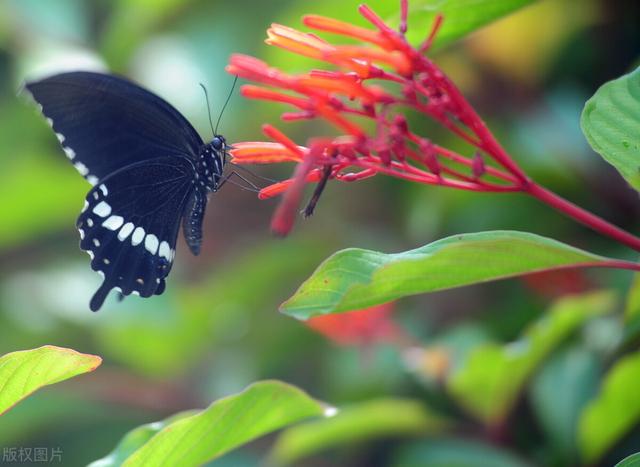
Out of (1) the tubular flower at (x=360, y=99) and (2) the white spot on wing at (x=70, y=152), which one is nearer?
(1) the tubular flower at (x=360, y=99)

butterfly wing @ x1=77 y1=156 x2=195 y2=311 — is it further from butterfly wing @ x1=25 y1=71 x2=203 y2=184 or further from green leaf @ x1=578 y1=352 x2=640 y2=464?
green leaf @ x1=578 y1=352 x2=640 y2=464

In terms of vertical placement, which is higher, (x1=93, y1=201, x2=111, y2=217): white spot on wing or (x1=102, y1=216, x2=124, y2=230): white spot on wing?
(x1=93, y1=201, x2=111, y2=217): white spot on wing

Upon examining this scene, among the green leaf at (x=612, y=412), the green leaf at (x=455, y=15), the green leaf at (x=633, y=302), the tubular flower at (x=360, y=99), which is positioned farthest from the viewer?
the green leaf at (x=612, y=412)

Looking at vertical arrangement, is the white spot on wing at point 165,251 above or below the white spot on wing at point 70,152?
below

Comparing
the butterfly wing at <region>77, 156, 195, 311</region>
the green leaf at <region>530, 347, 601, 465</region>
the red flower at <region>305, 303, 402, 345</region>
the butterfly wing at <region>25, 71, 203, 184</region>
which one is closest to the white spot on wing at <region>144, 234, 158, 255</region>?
the butterfly wing at <region>77, 156, 195, 311</region>

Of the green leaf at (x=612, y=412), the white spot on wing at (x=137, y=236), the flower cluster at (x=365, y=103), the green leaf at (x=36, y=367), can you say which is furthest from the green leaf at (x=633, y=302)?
the white spot on wing at (x=137, y=236)

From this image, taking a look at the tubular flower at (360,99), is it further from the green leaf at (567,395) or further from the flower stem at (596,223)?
the green leaf at (567,395)

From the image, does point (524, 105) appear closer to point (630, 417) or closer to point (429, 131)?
point (429, 131)
